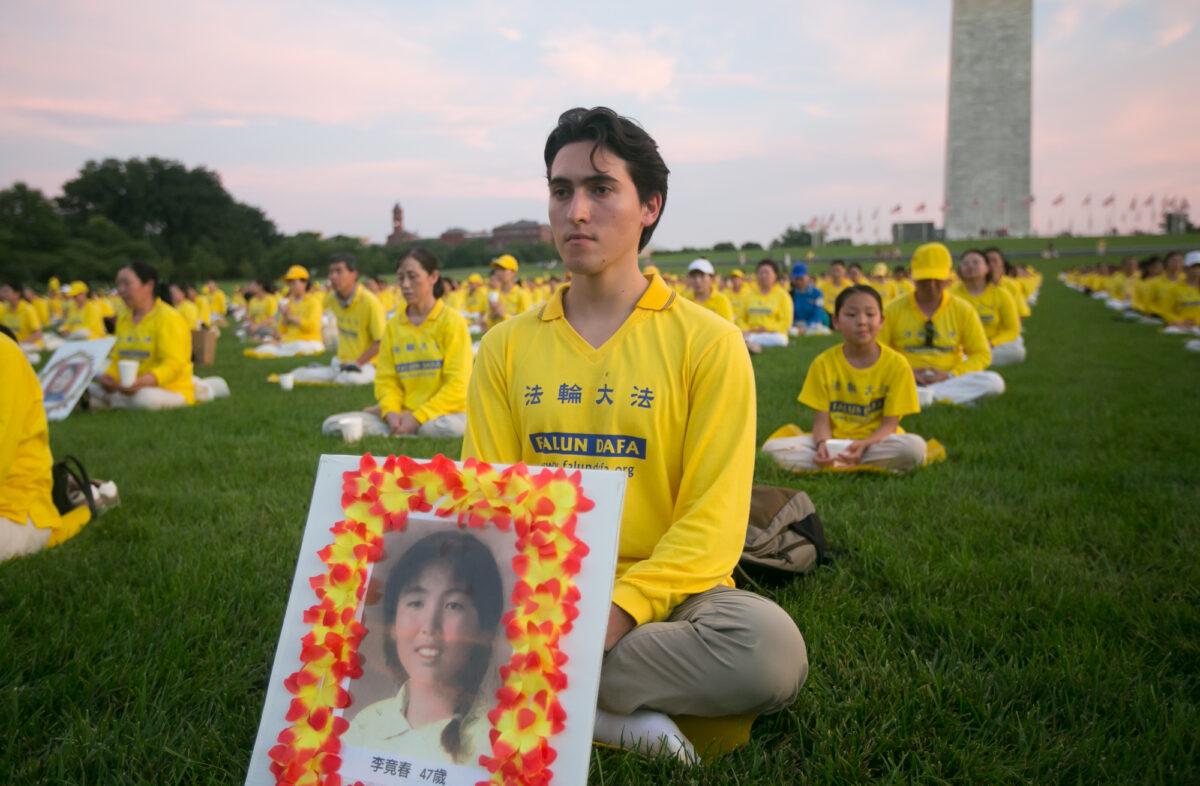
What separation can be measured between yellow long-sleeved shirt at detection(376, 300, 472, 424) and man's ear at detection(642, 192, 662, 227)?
5.18 meters

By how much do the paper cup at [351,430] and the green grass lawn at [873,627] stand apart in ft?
2.93

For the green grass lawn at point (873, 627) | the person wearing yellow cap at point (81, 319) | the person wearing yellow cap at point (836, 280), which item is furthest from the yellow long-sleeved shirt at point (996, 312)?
the person wearing yellow cap at point (81, 319)

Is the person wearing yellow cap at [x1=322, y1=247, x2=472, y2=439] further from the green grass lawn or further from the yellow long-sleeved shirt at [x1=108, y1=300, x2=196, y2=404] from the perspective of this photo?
the yellow long-sleeved shirt at [x1=108, y1=300, x2=196, y2=404]

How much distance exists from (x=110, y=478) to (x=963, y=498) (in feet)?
19.4

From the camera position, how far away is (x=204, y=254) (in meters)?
65.9

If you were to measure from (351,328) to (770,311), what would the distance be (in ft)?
29.0

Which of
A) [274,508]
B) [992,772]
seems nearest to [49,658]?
[274,508]

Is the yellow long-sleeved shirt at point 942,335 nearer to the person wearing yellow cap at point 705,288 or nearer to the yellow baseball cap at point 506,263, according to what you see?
the person wearing yellow cap at point 705,288

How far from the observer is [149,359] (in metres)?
9.70

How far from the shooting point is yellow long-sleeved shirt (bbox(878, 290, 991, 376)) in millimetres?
8297

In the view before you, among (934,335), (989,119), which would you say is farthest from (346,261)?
(989,119)

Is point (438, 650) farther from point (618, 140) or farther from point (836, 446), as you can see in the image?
point (836, 446)

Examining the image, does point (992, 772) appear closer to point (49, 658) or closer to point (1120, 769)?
point (1120, 769)

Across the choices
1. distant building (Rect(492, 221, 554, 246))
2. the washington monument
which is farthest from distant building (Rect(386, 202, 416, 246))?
the washington monument
